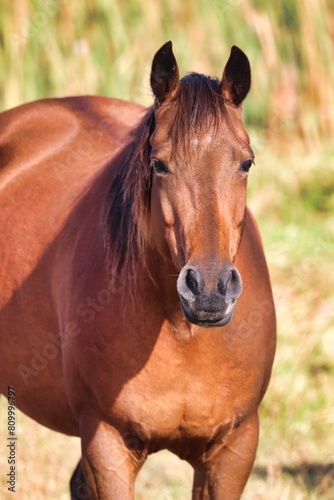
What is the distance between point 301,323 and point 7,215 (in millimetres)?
2420

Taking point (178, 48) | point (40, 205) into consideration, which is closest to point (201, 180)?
point (40, 205)

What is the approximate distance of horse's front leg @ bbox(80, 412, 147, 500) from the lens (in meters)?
3.05

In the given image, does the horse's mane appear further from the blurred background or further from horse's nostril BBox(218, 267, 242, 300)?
the blurred background

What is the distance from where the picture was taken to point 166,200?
267 centimetres

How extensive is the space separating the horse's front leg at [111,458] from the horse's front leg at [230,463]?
9.2 inches

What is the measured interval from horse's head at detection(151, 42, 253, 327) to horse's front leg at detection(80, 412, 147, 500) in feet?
2.18

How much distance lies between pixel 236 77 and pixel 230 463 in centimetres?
127

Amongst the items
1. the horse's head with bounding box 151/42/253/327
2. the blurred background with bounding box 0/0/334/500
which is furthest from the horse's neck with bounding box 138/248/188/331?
the blurred background with bounding box 0/0/334/500

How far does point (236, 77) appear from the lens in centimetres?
281

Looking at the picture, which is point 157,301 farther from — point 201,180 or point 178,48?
point 178,48

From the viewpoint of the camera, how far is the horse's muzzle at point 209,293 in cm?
243

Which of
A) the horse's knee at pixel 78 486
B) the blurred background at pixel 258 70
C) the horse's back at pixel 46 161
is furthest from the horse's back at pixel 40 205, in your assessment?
the blurred background at pixel 258 70

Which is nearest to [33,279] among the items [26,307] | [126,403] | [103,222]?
[26,307]

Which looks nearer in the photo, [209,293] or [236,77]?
[209,293]
